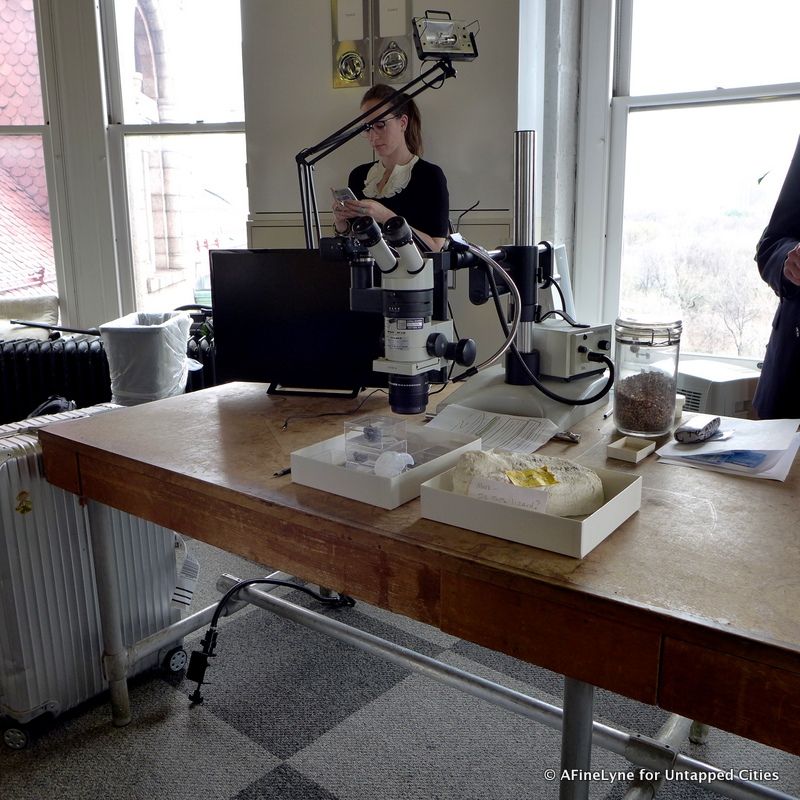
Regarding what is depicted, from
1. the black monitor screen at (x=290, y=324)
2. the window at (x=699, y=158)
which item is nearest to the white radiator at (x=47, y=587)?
the black monitor screen at (x=290, y=324)

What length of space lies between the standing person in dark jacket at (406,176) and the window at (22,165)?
6.91ft

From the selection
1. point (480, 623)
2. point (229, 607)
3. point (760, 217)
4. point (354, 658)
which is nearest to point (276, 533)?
point (480, 623)

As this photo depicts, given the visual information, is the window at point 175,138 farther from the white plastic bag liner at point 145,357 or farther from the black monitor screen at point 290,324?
the black monitor screen at point 290,324

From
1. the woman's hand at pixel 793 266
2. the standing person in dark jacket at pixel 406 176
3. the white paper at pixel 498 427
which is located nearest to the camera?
the white paper at pixel 498 427

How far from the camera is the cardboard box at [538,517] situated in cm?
90

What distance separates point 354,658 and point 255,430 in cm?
87

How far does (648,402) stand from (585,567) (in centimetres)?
56

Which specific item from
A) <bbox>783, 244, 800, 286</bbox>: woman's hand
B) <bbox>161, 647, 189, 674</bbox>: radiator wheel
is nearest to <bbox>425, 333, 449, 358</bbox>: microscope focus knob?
<bbox>783, 244, 800, 286</bbox>: woman's hand

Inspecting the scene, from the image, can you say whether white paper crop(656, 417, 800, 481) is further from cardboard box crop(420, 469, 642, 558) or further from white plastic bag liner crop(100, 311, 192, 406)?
white plastic bag liner crop(100, 311, 192, 406)

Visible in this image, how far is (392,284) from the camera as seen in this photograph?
3.80 ft

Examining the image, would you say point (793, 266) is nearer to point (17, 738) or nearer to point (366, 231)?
point (366, 231)

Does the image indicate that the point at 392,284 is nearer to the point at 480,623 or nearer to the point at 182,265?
the point at 480,623

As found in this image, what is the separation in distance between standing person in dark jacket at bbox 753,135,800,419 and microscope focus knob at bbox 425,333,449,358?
904 mm

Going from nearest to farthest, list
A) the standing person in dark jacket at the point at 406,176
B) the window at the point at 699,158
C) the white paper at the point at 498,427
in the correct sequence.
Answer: the white paper at the point at 498,427
the standing person in dark jacket at the point at 406,176
the window at the point at 699,158
